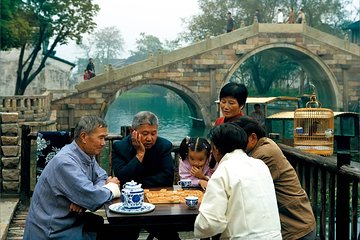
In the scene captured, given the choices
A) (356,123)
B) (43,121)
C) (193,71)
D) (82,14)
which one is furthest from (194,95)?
(356,123)

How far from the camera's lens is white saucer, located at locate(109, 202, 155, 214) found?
272 cm

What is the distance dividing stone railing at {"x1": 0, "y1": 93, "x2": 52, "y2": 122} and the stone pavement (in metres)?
9.96

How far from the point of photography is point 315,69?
81.7ft

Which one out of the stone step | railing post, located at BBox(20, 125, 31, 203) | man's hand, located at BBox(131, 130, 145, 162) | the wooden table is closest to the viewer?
the wooden table

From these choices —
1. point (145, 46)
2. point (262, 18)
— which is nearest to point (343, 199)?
point (262, 18)

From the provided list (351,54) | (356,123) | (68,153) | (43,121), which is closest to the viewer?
(68,153)

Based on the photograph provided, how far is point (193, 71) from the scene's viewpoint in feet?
71.2

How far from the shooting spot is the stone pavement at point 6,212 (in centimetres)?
406

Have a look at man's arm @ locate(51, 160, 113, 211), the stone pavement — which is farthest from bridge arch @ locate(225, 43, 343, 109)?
man's arm @ locate(51, 160, 113, 211)

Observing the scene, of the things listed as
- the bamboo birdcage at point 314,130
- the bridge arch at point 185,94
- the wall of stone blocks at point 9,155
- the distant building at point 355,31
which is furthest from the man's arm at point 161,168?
the distant building at point 355,31

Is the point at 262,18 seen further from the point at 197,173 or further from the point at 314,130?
the point at 197,173

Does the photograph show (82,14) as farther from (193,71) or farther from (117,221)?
(117,221)

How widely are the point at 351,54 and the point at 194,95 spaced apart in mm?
8013

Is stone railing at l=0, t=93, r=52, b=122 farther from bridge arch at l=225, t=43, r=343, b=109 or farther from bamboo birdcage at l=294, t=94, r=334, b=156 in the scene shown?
bridge arch at l=225, t=43, r=343, b=109
